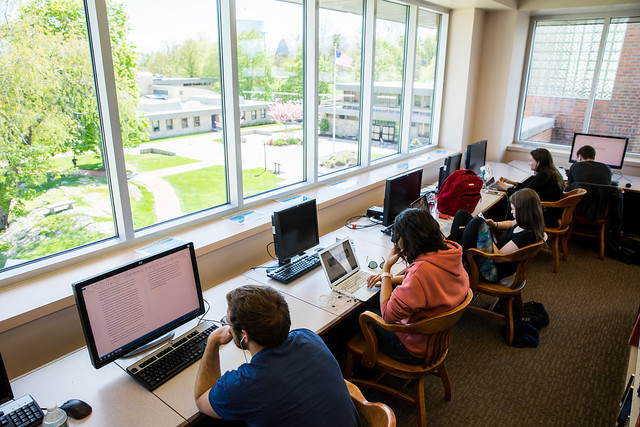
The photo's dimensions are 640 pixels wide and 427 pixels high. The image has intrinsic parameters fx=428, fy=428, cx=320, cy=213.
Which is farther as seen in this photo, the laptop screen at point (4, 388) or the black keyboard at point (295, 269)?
the black keyboard at point (295, 269)

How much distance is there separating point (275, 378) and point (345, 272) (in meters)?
1.30

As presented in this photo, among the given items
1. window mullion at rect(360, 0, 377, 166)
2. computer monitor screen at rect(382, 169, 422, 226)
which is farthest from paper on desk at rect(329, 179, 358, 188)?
computer monitor screen at rect(382, 169, 422, 226)

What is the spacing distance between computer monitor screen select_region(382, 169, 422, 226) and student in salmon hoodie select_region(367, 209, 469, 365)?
38.0 inches

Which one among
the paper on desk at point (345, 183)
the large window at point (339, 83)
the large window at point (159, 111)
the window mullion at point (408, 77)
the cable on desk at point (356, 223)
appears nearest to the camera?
the large window at point (159, 111)

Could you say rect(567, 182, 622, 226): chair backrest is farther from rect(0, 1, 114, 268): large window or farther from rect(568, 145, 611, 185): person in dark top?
rect(0, 1, 114, 268): large window

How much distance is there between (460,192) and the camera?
3672 mm

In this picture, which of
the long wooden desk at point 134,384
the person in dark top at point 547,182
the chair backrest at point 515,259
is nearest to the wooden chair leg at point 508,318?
the chair backrest at point 515,259

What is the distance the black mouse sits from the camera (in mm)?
1581

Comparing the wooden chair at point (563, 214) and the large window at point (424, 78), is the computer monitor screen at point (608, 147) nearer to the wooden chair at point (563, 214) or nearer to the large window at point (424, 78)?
the wooden chair at point (563, 214)

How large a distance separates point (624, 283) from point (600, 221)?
2.37 ft

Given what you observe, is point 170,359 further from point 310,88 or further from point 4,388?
point 310,88

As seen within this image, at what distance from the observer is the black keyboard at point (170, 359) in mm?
1781

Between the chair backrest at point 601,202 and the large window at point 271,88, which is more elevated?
the large window at point 271,88

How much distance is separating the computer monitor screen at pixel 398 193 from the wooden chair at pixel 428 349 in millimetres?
1182
